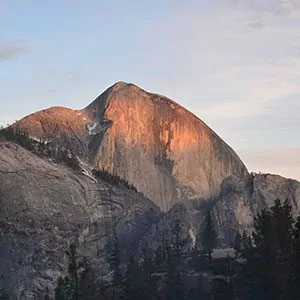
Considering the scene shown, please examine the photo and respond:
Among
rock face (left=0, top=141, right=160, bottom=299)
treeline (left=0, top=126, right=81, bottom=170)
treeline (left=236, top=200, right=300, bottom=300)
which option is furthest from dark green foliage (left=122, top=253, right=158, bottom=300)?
treeline (left=0, top=126, right=81, bottom=170)

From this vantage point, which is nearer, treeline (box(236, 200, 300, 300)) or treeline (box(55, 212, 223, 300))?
treeline (box(236, 200, 300, 300))

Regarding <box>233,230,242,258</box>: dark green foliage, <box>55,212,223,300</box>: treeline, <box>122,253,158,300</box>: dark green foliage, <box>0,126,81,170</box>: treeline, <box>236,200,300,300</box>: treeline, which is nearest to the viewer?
<box>236,200,300,300</box>: treeline

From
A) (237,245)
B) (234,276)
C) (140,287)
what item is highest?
(237,245)

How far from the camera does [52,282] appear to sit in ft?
489

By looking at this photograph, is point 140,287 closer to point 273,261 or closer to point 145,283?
point 145,283

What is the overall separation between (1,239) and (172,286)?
74793 millimetres

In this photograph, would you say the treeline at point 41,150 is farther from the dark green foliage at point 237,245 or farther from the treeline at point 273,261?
the treeline at point 273,261

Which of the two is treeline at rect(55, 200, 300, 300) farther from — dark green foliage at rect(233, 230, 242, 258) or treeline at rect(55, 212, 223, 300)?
dark green foliage at rect(233, 230, 242, 258)

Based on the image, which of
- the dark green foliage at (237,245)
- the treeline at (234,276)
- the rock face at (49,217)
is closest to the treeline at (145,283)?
the treeline at (234,276)

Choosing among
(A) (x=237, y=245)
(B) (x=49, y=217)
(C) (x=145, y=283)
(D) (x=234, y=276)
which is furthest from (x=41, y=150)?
(C) (x=145, y=283)

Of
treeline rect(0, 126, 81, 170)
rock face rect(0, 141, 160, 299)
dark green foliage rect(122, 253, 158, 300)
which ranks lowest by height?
dark green foliage rect(122, 253, 158, 300)

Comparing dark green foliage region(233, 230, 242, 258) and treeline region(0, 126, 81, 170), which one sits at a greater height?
treeline region(0, 126, 81, 170)

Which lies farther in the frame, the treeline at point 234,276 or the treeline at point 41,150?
the treeline at point 41,150

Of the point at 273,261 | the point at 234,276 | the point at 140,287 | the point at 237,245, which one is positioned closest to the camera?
the point at 273,261
